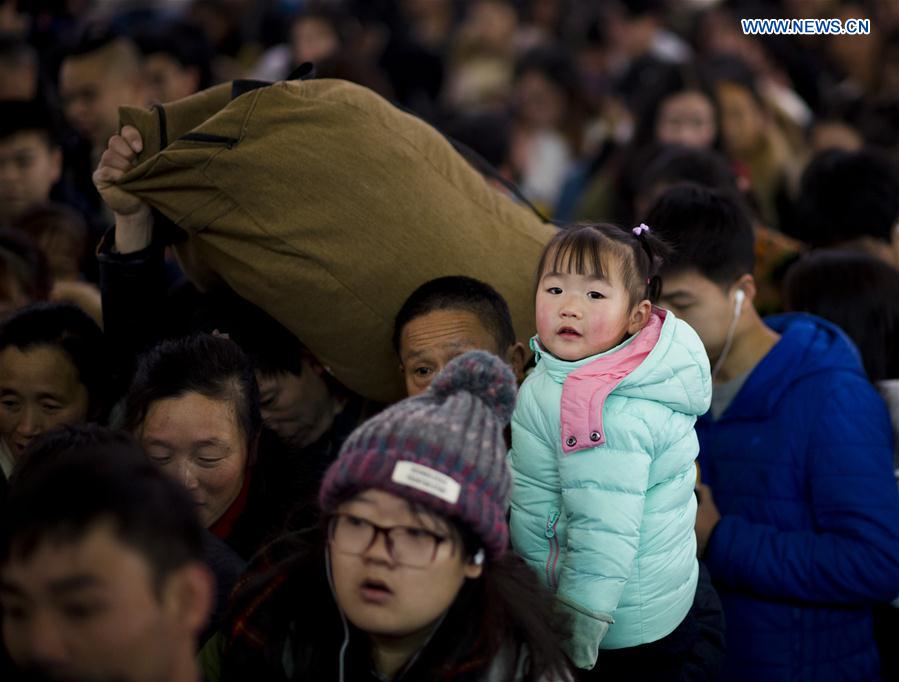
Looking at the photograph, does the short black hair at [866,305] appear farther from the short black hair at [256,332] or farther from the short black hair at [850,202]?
the short black hair at [256,332]

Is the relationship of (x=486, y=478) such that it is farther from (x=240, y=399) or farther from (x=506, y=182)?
(x=506, y=182)

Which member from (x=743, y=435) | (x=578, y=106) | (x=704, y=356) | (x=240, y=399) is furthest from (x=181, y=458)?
(x=578, y=106)

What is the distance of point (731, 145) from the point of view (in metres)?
5.84

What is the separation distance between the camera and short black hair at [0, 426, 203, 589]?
5.43ft

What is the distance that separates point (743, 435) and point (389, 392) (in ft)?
3.20

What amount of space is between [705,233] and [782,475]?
0.68 metres

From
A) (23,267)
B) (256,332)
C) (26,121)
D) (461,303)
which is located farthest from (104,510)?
(26,121)

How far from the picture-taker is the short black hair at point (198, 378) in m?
2.80

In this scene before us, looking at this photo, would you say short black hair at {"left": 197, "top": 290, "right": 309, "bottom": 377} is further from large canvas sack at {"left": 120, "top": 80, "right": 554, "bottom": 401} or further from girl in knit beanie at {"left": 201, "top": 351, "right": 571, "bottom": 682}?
girl in knit beanie at {"left": 201, "top": 351, "right": 571, "bottom": 682}

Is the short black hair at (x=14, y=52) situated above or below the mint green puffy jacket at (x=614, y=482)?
above

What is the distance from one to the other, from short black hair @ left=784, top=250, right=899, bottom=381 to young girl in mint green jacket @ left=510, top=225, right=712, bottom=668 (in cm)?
106

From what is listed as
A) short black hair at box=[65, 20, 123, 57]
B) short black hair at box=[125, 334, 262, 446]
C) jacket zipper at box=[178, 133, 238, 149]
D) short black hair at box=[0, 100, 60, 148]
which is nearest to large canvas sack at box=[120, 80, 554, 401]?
jacket zipper at box=[178, 133, 238, 149]

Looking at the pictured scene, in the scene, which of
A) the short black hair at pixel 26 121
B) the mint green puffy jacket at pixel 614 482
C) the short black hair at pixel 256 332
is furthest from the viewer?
the short black hair at pixel 26 121

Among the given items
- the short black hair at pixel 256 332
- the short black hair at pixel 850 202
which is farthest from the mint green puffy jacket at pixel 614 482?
the short black hair at pixel 850 202
